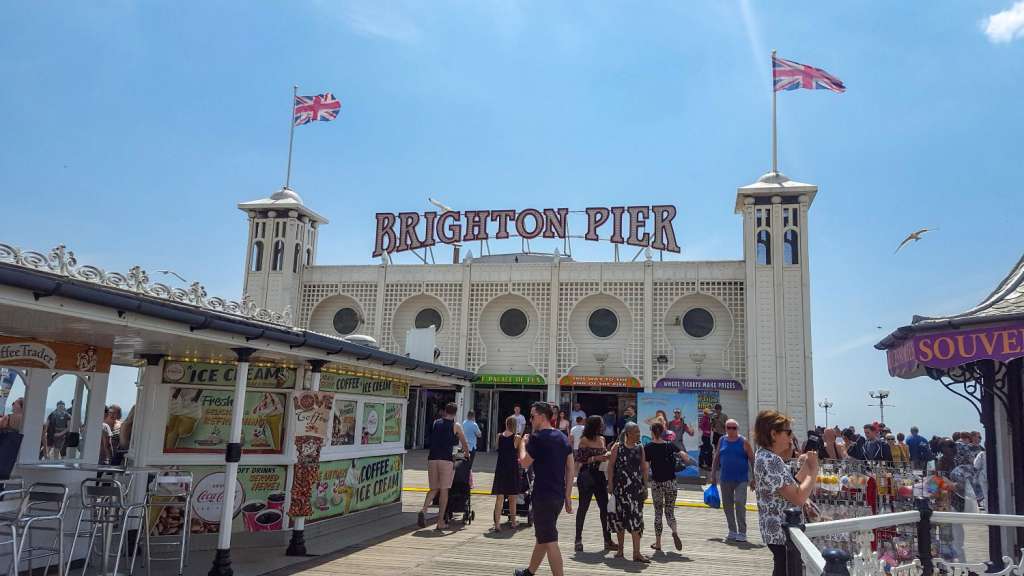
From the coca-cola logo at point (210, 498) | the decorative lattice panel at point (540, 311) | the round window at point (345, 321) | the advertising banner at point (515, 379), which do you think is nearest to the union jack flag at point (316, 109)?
the round window at point (345, 321)

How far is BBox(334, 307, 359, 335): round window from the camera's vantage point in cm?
2678

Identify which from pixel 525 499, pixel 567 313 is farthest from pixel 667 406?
pixel 525 499

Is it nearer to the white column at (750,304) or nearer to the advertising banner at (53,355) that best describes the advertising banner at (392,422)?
the advertising banner at (53,355)

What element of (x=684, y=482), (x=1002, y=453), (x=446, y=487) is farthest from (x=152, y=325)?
(x=684, y=482)

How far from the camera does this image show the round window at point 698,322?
24.1 m

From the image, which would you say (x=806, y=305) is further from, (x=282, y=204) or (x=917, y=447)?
(x=282, y=204)

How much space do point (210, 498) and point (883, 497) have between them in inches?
307

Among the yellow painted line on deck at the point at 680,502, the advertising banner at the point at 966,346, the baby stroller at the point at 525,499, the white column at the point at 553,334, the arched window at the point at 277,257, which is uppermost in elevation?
the arched window at the point at 277,257

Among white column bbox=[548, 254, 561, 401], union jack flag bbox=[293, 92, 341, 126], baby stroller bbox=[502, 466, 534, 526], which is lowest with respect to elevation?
baby stroller bbox=[502, 466, 534, 526]

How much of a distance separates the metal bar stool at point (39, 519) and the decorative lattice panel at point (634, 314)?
18.9 metres

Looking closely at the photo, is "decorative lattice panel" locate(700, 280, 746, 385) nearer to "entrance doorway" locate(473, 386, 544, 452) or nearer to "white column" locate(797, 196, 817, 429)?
"white column" locate(797, 196, 817, 429)

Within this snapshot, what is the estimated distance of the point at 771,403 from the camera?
22188mm

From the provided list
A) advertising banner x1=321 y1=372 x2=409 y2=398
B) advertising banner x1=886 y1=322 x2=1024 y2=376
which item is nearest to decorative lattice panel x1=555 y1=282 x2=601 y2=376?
advertising banner x1=321 y1=372 x2=409 y2=398

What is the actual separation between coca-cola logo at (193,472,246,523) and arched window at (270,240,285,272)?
62.9 ft
